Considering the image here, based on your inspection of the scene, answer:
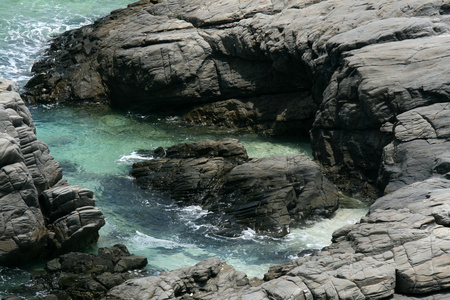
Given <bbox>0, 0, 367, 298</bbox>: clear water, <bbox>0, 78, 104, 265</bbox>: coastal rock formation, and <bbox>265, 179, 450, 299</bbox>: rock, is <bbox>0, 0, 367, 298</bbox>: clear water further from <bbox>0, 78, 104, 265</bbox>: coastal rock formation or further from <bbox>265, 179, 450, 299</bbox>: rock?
<bbox>265, 179, 450, 299</bbox>: rock

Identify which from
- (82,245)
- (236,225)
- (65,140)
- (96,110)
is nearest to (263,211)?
(236,225)

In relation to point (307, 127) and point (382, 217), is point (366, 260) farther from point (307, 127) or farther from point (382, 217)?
point (307, 127)

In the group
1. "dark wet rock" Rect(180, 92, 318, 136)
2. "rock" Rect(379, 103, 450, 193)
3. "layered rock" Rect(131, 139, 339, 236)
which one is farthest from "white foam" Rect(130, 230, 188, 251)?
"dark wet rock" Rect(180, 92, 318, 136)

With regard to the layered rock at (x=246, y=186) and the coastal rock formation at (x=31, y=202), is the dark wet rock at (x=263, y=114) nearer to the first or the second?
the layered rock at (x=246, y=186)

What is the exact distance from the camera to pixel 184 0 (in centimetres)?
3091

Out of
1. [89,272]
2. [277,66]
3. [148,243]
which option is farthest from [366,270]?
[277,66]

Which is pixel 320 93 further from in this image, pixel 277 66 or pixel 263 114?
pixel 263 114

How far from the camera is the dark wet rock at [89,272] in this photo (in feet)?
47.9

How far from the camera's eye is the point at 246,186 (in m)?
20.1

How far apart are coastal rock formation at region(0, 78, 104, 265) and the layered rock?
4095 millimetres

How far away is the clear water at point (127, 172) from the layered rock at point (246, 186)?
44 cm

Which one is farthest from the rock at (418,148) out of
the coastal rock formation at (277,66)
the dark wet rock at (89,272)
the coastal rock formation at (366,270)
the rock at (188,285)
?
the dark wet rock at (89,272)

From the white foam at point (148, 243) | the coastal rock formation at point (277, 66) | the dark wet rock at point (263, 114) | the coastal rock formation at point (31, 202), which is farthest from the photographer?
the dark wet rock at point (263, 114)

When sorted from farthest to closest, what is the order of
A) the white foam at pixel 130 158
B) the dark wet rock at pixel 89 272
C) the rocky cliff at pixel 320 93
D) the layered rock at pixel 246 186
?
the white foam at pixel 130 158 < the layered rock at pixel 246 186 < the dark wet rock at pixel 89 272 < the rocky cliff at pixel 320 93
